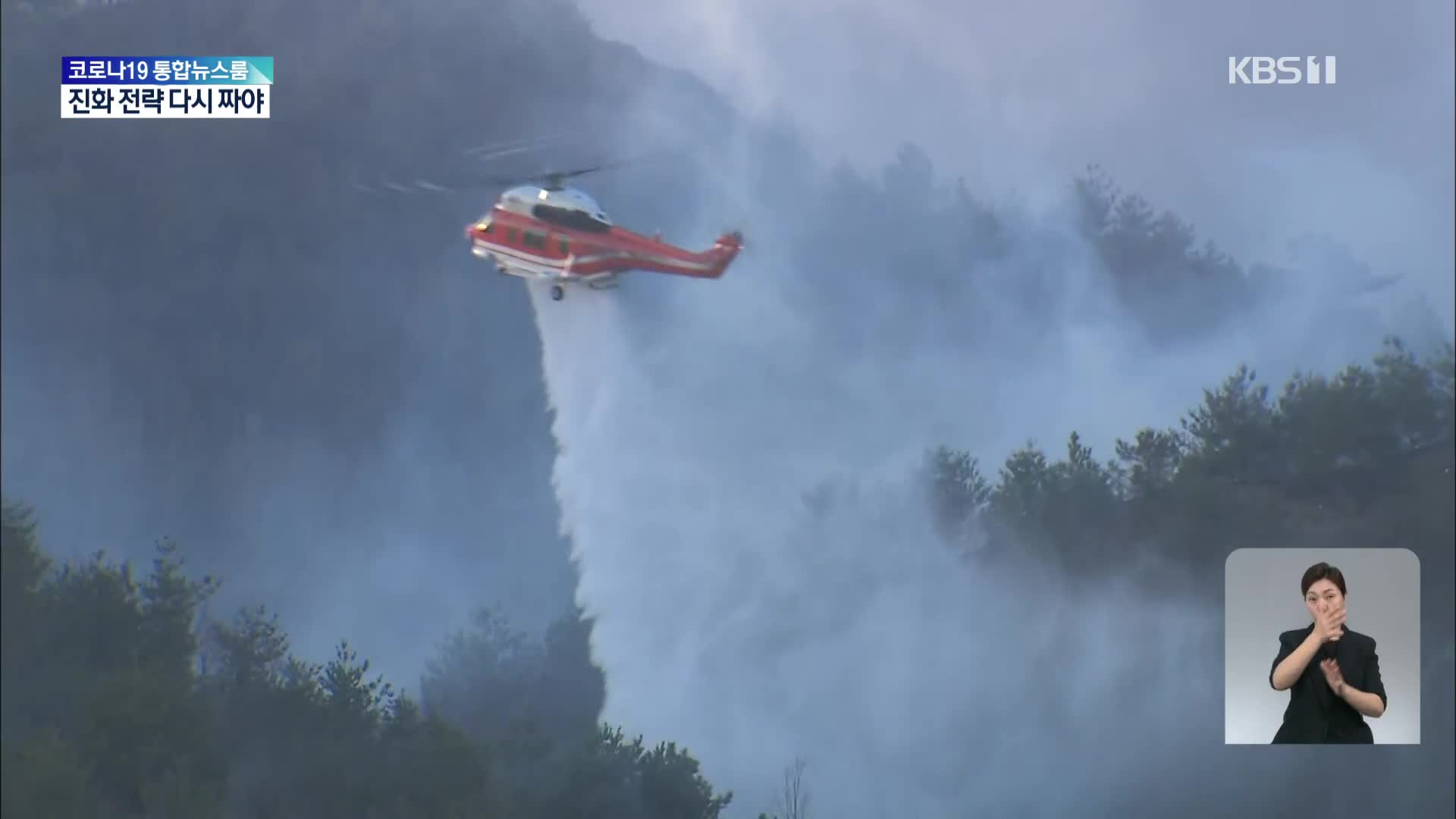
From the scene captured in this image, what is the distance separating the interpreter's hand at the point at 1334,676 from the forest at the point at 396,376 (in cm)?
39

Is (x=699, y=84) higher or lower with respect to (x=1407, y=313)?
higher

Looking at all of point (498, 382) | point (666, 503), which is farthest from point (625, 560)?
point (498, 382)

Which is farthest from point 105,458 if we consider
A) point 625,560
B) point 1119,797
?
point 1119,797

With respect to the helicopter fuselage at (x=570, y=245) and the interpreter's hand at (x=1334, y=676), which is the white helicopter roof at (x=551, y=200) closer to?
the helicopter fuselage at (x=570, y=245)

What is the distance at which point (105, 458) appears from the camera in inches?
225

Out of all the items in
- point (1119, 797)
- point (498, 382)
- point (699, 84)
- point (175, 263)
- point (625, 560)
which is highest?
point (699, 84)

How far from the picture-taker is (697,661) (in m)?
5.77

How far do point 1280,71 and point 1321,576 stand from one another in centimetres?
171

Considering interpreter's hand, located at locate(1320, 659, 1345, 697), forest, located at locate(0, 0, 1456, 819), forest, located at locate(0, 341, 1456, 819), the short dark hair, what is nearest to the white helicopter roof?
forest, located at locate(0, 0, 1456, 819)

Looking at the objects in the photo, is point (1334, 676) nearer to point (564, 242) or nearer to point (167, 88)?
point (564, 242)

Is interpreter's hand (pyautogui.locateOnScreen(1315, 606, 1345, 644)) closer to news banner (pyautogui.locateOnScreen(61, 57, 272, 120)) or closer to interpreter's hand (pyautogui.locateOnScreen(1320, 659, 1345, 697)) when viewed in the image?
interpreter's hand (pyautogui.locateOnScreen(1320, 659, 1345, 697))

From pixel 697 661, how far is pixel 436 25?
2337 millimetres

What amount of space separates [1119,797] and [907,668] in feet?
2.73

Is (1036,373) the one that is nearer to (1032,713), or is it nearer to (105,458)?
(1032,713)
